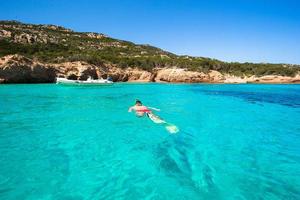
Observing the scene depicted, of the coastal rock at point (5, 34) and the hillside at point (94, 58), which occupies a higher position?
the coastal rock at point (5, 34)

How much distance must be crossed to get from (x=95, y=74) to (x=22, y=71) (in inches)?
600

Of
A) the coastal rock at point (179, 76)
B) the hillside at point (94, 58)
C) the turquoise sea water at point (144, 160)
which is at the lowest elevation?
the coastal rock at point (179, 76)

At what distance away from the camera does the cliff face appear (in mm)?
47094

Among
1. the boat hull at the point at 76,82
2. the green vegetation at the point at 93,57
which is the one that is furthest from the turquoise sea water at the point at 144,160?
the green vegetation at the point at 93,57

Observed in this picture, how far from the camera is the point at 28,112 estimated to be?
60.6 feet

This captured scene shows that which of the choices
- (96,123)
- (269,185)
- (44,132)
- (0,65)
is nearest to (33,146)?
(44,132)

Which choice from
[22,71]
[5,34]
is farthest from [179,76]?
[5,34]

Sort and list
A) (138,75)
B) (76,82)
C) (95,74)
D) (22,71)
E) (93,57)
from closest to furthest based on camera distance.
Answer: (22,71), (76,82), (95,74), (93,57), (138,75)

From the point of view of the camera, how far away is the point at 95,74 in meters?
59.8

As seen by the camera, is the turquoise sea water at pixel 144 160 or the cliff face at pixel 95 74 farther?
the cliff face at pixel 95 74

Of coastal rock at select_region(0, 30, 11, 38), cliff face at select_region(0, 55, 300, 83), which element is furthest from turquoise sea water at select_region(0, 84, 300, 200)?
coastal rock at select_region(0, 30, 11, 38)

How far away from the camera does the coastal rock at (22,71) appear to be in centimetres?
4584

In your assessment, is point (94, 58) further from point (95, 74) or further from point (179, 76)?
point (179, 76)

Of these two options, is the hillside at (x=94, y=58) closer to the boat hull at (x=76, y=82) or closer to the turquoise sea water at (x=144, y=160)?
the boat hull at (x=76, y=82)
